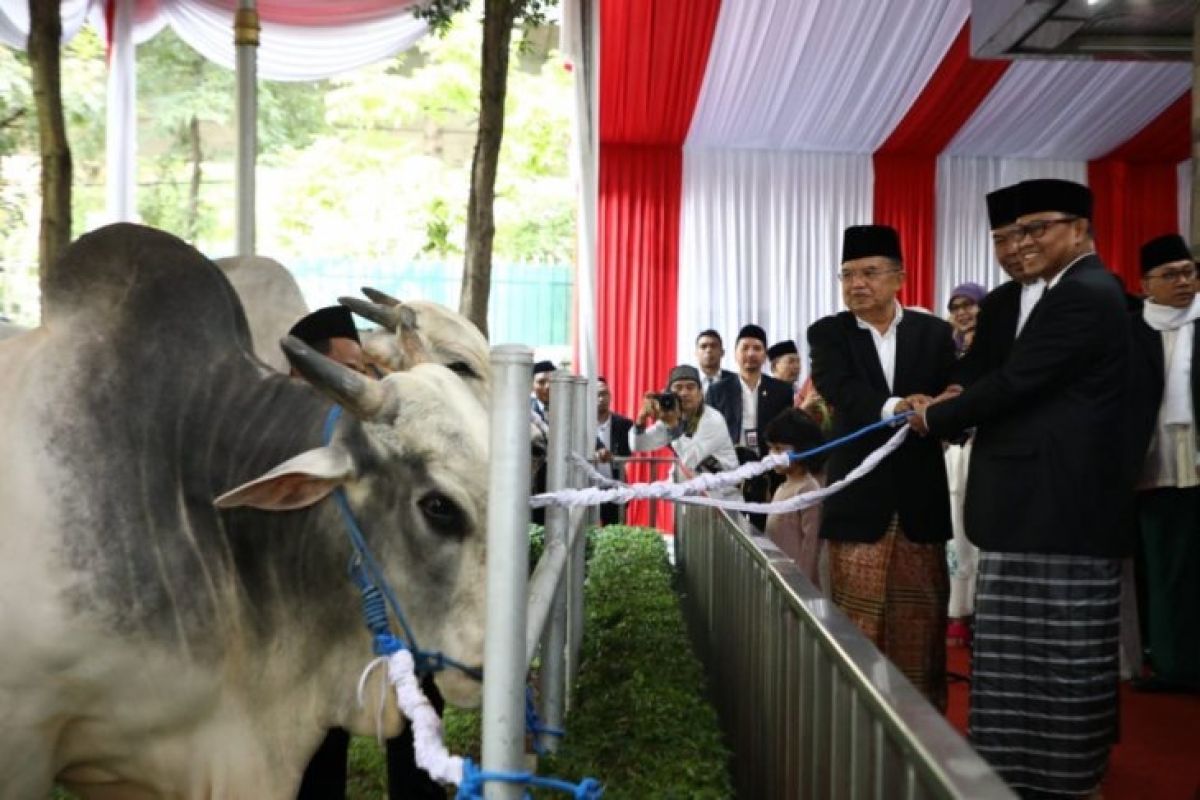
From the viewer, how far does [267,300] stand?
3.67 metres

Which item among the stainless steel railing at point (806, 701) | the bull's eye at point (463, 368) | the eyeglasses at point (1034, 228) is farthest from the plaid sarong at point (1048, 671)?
the bull's eye at point (463, 368)

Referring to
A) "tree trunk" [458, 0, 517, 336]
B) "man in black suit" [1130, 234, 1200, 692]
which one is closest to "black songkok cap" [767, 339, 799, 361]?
"tree trunk" [458, 0, 517, 336]

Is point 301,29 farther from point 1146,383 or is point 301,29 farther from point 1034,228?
point 1146,383

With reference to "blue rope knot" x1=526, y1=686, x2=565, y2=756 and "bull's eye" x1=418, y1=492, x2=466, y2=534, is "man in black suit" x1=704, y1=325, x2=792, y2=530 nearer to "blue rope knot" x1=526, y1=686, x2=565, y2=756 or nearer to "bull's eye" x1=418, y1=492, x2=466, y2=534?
"blue rope knot" x1=526, y1=686, x2=565, y2=756

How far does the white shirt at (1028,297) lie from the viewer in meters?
3.61

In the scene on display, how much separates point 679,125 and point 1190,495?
27.4 feet

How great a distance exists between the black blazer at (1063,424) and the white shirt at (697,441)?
3.08m

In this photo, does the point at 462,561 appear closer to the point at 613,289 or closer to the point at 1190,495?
the point at 1190,495

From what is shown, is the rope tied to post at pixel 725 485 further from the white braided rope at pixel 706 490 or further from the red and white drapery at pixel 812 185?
the red and white drapery at pixel 812 185

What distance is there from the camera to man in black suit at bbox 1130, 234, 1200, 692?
15.9 ft

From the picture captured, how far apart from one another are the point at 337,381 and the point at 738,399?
6.37 metres

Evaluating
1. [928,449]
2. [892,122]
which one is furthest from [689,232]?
[928,449]

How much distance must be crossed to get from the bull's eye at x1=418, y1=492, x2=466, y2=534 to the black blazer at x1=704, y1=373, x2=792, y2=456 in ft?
20.3

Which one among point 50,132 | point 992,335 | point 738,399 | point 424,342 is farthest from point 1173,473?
point 50,132
